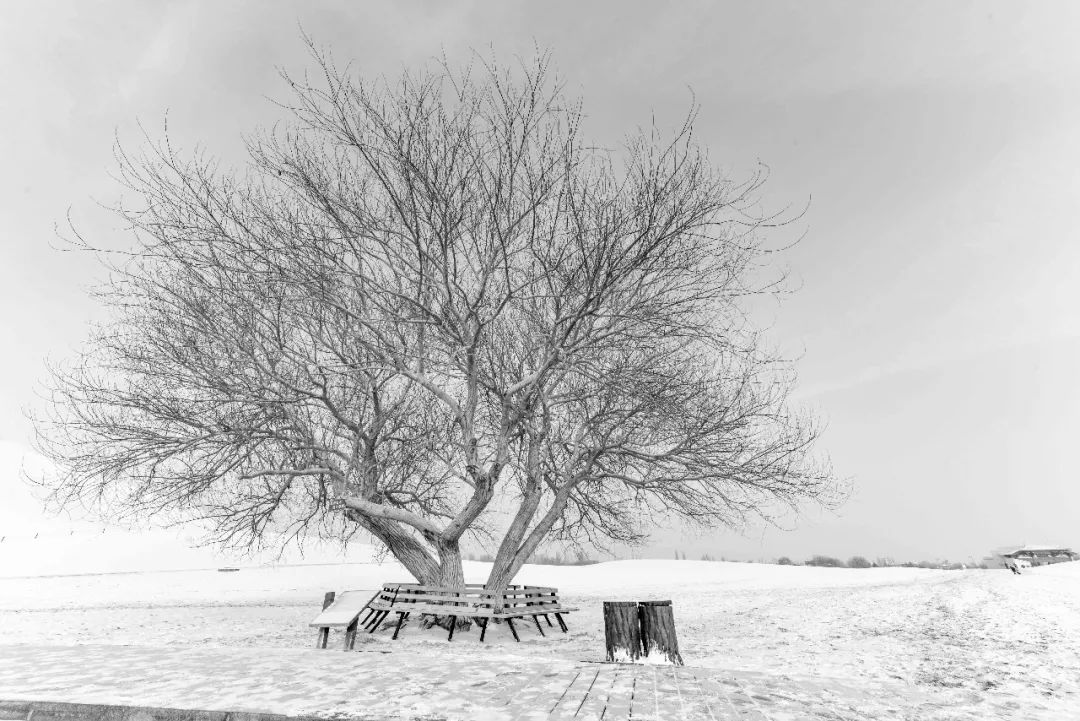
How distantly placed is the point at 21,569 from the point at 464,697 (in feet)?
135

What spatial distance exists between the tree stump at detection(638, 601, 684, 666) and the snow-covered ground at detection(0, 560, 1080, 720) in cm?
70

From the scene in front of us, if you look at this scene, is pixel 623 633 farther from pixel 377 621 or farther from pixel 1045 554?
pixel 1045 554

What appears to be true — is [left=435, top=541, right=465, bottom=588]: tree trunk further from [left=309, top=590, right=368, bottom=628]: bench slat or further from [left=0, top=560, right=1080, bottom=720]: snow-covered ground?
[left=309, top=590, right=368, bottom=628]: bench slat

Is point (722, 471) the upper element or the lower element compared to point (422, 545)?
upper

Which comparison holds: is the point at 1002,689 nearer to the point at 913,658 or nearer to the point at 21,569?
the point at 913,658

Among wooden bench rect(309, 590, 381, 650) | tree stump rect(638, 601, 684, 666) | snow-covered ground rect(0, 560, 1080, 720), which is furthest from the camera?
wooden bench rect(309, 590, 381, 650)

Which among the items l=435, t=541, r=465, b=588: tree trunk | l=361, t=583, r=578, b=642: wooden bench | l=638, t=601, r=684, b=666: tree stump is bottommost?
l=638, t=601, r=684, b=666: tree stump

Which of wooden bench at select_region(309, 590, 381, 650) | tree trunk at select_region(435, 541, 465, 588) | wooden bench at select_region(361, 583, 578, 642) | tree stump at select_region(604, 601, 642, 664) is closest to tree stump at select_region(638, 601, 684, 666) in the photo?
tree stump at select_region(604, 601, 642, 664)

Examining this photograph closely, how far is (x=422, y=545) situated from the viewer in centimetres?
1298

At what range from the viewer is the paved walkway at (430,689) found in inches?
178

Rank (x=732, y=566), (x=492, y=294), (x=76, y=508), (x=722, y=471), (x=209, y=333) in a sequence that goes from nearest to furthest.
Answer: (x=209, y=333), (x=492, y=294), (x=722, y=471), (x=76, y=508), (x=732, y=566)

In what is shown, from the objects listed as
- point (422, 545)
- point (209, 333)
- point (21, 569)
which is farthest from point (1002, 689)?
point (21, 569)

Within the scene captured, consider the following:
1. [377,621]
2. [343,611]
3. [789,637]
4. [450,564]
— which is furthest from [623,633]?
[377,621]

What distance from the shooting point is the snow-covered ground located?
18.5 feet
